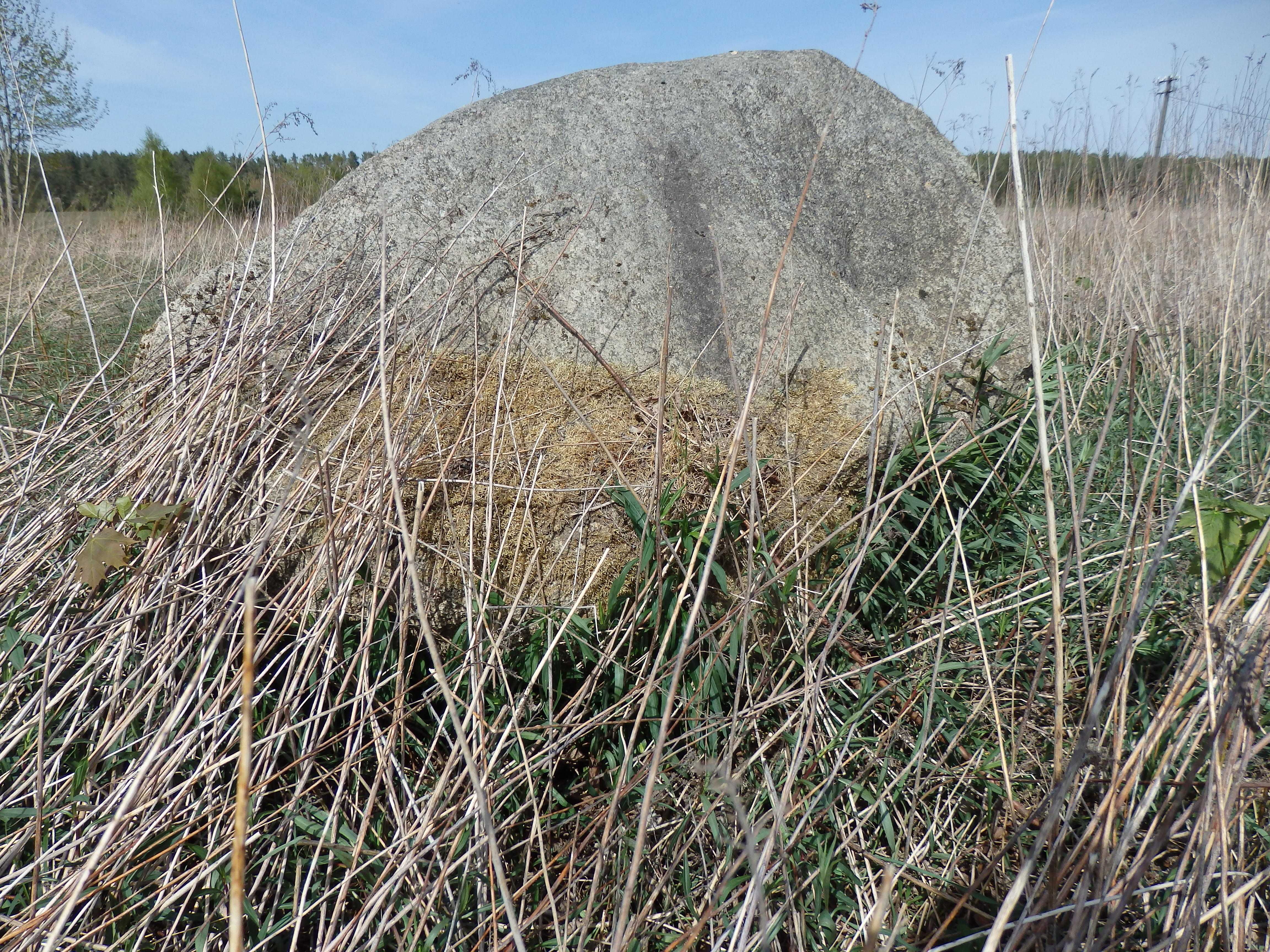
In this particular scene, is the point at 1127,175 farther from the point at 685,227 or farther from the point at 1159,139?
the point at 685,227

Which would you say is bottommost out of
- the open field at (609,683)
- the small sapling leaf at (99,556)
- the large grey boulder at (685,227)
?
the open field at (609,683)

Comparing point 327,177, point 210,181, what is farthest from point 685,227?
point 210,181

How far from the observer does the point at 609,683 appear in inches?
66.9

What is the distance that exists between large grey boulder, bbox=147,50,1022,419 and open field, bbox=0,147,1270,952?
0.79 feet

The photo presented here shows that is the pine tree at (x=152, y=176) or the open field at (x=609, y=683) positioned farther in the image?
the pine tree at (x=152, y=176)

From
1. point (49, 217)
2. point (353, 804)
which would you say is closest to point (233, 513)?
point (353, 804)

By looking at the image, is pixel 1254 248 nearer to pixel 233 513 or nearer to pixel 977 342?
pixel 977 342

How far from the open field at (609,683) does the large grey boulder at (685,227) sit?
242 millimetres

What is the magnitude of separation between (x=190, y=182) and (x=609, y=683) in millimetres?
17740

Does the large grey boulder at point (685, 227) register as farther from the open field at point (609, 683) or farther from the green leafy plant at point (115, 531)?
the green leafy plant at point (115, 531)

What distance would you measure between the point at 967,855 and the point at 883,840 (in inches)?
6.8

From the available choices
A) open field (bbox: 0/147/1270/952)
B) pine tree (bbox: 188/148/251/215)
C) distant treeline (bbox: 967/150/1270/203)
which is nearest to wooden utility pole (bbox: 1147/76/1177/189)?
distant treeline (bbox: 967/150/1270/203)

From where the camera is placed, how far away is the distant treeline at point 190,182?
5492 millimetres

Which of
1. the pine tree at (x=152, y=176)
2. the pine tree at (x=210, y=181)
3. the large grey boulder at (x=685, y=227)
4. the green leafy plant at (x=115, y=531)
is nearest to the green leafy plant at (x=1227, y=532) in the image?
the large grey boulder at (x=685, y=227)
